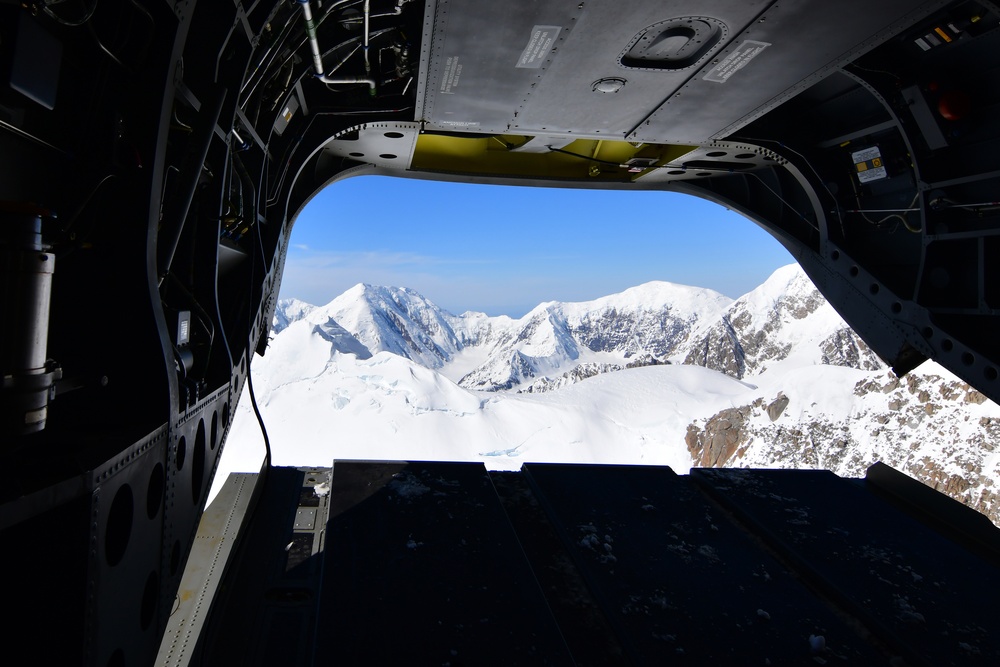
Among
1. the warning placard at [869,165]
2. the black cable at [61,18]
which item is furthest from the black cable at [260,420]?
the warning placard at [869,165]

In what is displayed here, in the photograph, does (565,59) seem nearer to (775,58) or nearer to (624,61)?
(624,61)

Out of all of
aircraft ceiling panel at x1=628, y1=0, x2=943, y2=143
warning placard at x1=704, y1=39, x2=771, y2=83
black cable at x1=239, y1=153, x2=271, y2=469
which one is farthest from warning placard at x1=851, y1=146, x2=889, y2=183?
black cable at x1=239, y1=153, x2=271, y2=469

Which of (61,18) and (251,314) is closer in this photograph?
(61,18)

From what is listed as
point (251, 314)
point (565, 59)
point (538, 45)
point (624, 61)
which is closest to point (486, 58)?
point (538, 45)

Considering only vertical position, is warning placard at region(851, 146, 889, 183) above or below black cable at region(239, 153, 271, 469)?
above

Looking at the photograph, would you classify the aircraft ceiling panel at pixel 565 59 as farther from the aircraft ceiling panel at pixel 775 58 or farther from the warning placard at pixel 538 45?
the aircraft ceiling panel at pixel 775 58

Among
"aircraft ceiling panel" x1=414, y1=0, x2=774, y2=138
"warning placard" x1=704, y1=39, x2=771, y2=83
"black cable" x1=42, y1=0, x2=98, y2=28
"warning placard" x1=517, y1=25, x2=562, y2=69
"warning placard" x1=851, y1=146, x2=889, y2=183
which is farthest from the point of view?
"warning placard" x1=851, y1=146, x2=889, y2=183

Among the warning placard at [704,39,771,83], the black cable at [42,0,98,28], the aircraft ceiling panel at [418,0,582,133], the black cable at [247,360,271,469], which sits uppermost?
the warning placard at [704,39,771,83]

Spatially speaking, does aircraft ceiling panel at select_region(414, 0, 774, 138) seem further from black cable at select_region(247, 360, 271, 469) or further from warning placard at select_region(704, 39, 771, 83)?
black cable at select_region(247, 360, 271, 469)
